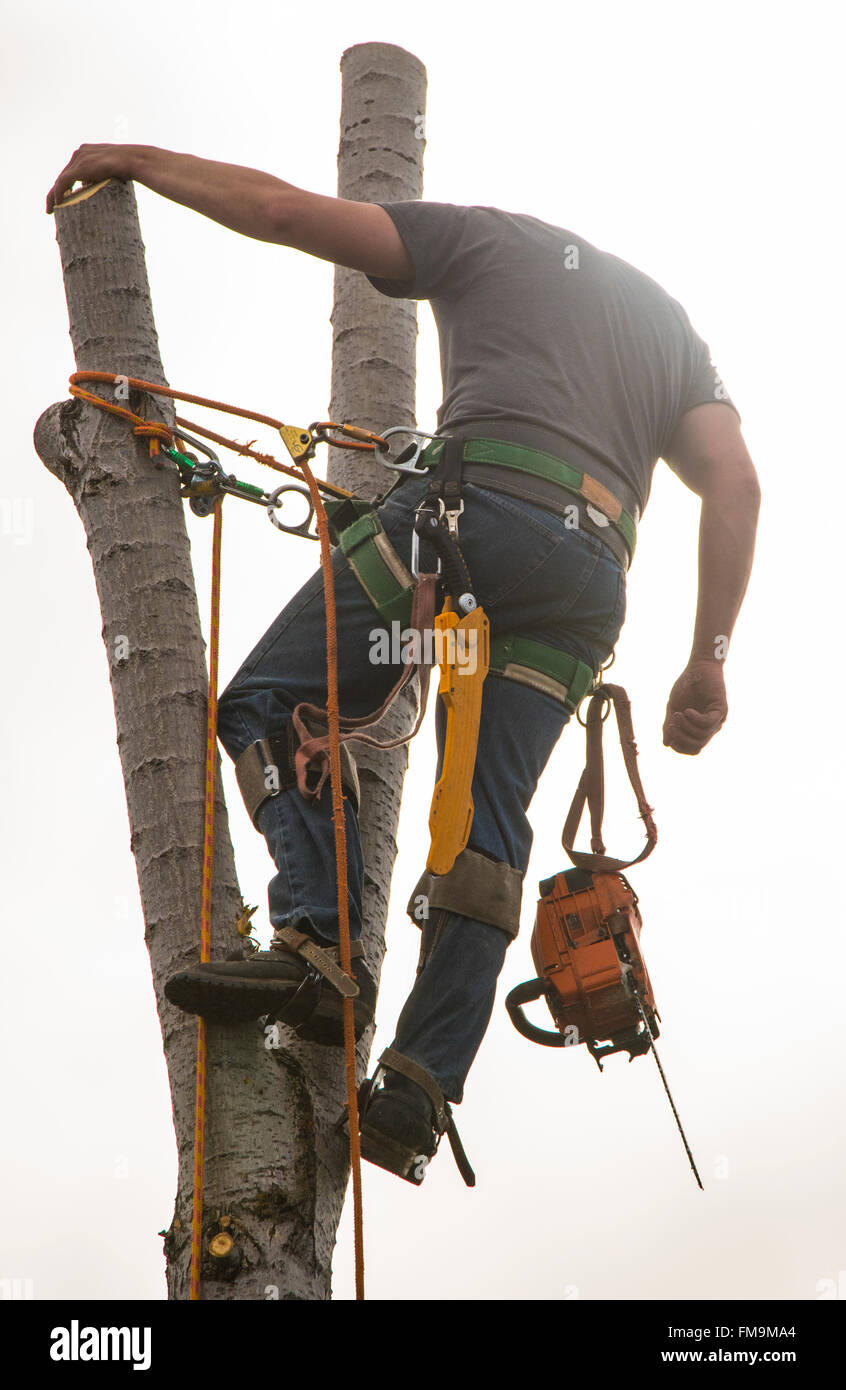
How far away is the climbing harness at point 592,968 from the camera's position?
314 centimetres

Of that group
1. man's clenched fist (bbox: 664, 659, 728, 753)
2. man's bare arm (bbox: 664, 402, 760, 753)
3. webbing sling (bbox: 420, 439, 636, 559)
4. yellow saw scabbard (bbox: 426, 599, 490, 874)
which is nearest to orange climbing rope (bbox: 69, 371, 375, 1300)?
yellow saw scabbard (bbox: 426, 599, 490, 874)

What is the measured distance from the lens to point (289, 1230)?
2.74 m

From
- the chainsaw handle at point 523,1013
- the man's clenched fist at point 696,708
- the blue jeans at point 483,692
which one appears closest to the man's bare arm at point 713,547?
the man's clenched fist at point 696,708

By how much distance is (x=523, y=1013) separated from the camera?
10.6ft

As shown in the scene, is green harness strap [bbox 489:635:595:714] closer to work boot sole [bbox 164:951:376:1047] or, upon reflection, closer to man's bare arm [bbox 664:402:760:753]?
man's bare arm [bbox 664:402:760:753]

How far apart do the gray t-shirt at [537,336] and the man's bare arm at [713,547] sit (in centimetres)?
16

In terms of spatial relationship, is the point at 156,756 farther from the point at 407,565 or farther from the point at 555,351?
the point at 555,351

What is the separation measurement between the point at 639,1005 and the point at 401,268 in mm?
1463

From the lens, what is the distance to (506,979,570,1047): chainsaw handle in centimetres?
319

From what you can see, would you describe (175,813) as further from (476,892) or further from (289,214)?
(289,214)

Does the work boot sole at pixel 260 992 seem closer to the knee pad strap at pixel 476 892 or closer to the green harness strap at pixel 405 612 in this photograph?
the knee pad strap at pixel 476 892

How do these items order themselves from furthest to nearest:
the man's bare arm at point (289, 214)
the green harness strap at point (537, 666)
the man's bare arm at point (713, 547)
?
1. the man's bare arm at point (713, 547)
2. the green harness strap at point (537, 666)
3. the man's bare arm at point (289, 214)

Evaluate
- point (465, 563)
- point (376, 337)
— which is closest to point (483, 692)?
point (465, 563)
